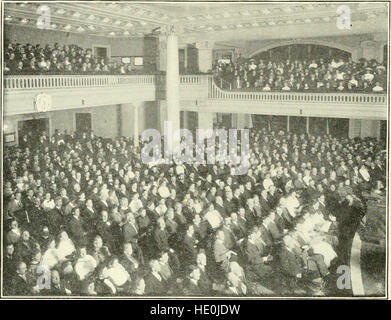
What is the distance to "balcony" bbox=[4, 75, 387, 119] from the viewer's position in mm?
11445

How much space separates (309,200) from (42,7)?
7563mm

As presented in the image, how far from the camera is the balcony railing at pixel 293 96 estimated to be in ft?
42.5

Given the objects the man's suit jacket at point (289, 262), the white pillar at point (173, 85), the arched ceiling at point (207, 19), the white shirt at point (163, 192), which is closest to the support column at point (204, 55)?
the arched ceiling at point (207, 19)

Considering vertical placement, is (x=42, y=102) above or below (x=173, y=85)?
below

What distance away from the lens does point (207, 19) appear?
14.2 metres

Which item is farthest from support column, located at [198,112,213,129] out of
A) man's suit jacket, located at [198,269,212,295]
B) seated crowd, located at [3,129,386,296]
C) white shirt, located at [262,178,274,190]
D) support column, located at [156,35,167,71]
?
man's suit jacket, located at [198,269,212,295]

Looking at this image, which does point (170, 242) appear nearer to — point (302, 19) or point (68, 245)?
point (68, 245)

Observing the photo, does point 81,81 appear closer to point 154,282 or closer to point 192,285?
point 154,282

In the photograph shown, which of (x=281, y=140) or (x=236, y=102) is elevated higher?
(x=236, y=102)

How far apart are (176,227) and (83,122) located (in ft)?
33.9

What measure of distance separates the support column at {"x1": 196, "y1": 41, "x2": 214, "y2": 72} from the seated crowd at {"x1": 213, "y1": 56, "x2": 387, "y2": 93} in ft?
1.08

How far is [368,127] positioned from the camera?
1641 centimetres

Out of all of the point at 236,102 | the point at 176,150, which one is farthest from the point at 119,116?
the point at 176,150

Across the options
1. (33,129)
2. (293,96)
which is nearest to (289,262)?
(293,96)
